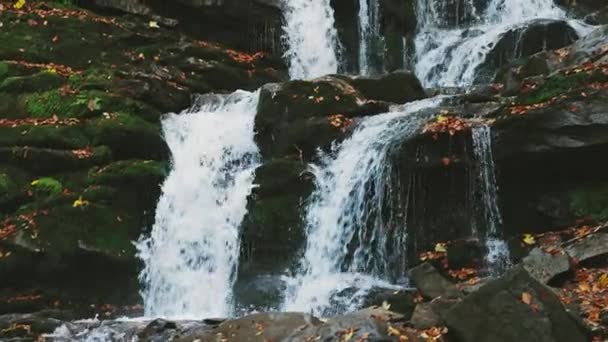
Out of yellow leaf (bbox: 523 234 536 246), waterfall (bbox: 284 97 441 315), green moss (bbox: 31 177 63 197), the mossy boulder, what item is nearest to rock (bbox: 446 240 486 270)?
yellow leaf (bbox: 523 234 536 246)

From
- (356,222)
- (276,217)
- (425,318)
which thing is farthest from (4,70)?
(425,318)

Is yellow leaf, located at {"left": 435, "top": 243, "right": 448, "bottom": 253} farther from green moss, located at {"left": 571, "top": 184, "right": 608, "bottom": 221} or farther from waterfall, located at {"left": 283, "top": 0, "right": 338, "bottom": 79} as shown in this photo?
waterfall, located at {"left": 283, "top": 0, "right": 338, "bottom": 79}

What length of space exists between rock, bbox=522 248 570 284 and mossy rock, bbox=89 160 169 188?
21.8ft

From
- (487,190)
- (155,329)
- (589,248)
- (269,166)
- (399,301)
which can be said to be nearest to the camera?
(399,301)

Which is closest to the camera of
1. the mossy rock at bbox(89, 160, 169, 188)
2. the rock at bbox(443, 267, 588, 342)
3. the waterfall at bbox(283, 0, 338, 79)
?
the rock at bbox(443, 267, 588, 342)

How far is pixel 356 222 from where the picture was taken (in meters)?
10.4

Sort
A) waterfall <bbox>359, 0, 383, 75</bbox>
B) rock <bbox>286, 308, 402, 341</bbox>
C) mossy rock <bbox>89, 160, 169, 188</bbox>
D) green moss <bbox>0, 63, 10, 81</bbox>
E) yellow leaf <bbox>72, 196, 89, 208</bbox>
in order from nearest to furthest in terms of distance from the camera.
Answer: rock <bbox>286, 308, 402, 341</bbox> < yellow leaf <bbox>72, 196, 89, 208</bbox> < mossy rock <bbox>89, 160, 169, 188</bbox> < green moss <bbox>0, 63, 10, 81</bbox> < waterfall <bbox>359, 0, 383, 75</bbox>

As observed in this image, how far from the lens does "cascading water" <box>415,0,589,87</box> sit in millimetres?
15898

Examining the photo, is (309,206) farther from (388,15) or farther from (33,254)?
(388,15)

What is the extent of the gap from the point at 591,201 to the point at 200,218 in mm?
6296

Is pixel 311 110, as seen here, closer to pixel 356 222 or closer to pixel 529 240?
pixel 356 222

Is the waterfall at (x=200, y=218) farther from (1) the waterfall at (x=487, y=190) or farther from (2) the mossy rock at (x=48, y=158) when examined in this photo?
(1) the waterfall at (x=487, y=190)

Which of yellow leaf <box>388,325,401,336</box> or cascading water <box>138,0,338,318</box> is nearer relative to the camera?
yellow leaf <box>388,325,401,336</box>

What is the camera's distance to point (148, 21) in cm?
1719
